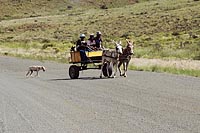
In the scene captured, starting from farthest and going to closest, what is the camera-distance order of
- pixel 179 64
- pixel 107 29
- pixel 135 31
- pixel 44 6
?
pixel 44 6 < pixel 107 29 < pixel 135 31 < pixel 179 64

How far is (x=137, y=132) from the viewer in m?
9.20

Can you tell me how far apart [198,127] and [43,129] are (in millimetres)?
2731

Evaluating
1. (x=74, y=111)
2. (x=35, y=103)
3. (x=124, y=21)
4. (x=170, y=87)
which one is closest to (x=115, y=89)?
(x=170, y=87)

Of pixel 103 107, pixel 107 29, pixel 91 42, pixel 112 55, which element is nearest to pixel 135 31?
pixel 107 29

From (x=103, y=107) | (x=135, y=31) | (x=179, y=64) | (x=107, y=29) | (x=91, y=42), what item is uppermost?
(x=107, y=29)

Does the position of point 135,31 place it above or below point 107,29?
below

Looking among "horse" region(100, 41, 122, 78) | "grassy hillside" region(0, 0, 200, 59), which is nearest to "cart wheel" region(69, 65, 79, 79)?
"horse" region(100, 41, 122, 78)

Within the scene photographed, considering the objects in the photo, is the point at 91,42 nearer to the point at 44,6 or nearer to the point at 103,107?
the point at 103,107

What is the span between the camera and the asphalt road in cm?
978

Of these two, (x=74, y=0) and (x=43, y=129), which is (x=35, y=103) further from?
(x=74, y=0)

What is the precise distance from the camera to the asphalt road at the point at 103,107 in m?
9.78

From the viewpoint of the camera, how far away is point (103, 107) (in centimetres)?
1234

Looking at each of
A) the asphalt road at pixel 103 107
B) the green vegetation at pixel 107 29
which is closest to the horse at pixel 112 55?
the asphalt road at pixel 103 107

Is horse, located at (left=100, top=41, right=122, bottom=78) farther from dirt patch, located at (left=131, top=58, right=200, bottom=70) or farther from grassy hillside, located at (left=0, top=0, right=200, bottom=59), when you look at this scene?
grassy hillside, located at (left=0, top=0, right=200, bottom=59)
